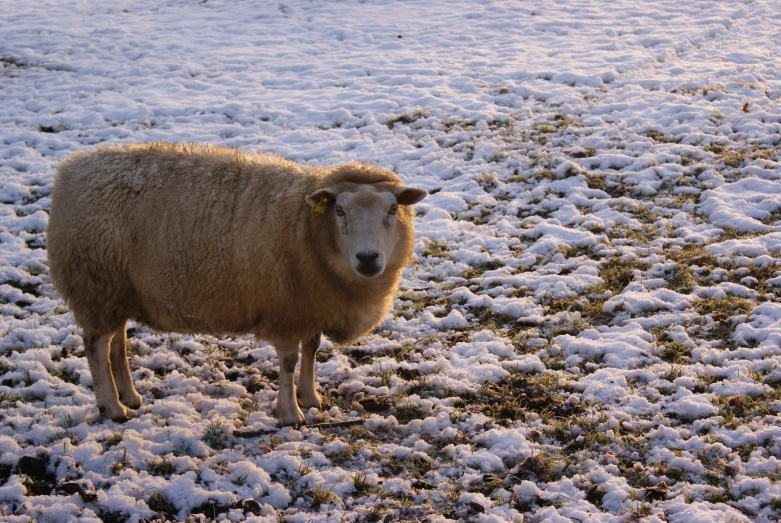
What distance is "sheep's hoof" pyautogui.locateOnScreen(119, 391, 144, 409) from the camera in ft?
18.4

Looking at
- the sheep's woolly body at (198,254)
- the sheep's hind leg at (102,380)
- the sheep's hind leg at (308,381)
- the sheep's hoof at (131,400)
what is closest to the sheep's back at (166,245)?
the sheep's woolly body at (198,254)

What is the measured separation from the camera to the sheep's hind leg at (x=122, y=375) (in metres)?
5.62

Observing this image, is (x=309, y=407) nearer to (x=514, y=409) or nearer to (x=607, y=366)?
(x=514, y=409)

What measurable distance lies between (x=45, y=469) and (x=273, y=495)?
1562 millimetres

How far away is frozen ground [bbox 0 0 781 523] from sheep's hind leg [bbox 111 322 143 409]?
0.12 m

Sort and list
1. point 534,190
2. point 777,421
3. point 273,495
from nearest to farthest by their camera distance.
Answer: point 273,495, point 777,421, point 534,190

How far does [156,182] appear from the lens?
5.47 metres

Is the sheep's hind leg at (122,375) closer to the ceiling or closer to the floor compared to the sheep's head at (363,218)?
closer to the floor

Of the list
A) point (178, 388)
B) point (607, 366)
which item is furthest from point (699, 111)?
point (178, 388)

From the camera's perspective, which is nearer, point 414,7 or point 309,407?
point 309,407

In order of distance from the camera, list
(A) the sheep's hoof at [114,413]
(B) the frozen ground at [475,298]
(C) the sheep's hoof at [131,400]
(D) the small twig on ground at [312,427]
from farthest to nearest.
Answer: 1. (C) the sheep's hoof at [131,400]
2. (A) the sheep's hoof at [114,413]
3. (D) the small twig on ground at [312,427]
4. (B) the frozen ground at [475,298]

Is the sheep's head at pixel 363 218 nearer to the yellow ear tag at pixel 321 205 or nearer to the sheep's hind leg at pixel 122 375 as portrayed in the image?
the yellow ear tag at pixel 321 205

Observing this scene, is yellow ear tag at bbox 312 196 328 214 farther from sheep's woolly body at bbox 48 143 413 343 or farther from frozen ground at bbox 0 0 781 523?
frozen ground at bbox 0 0 781 523

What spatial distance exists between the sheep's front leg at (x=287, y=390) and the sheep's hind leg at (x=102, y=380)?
46.5 inches
